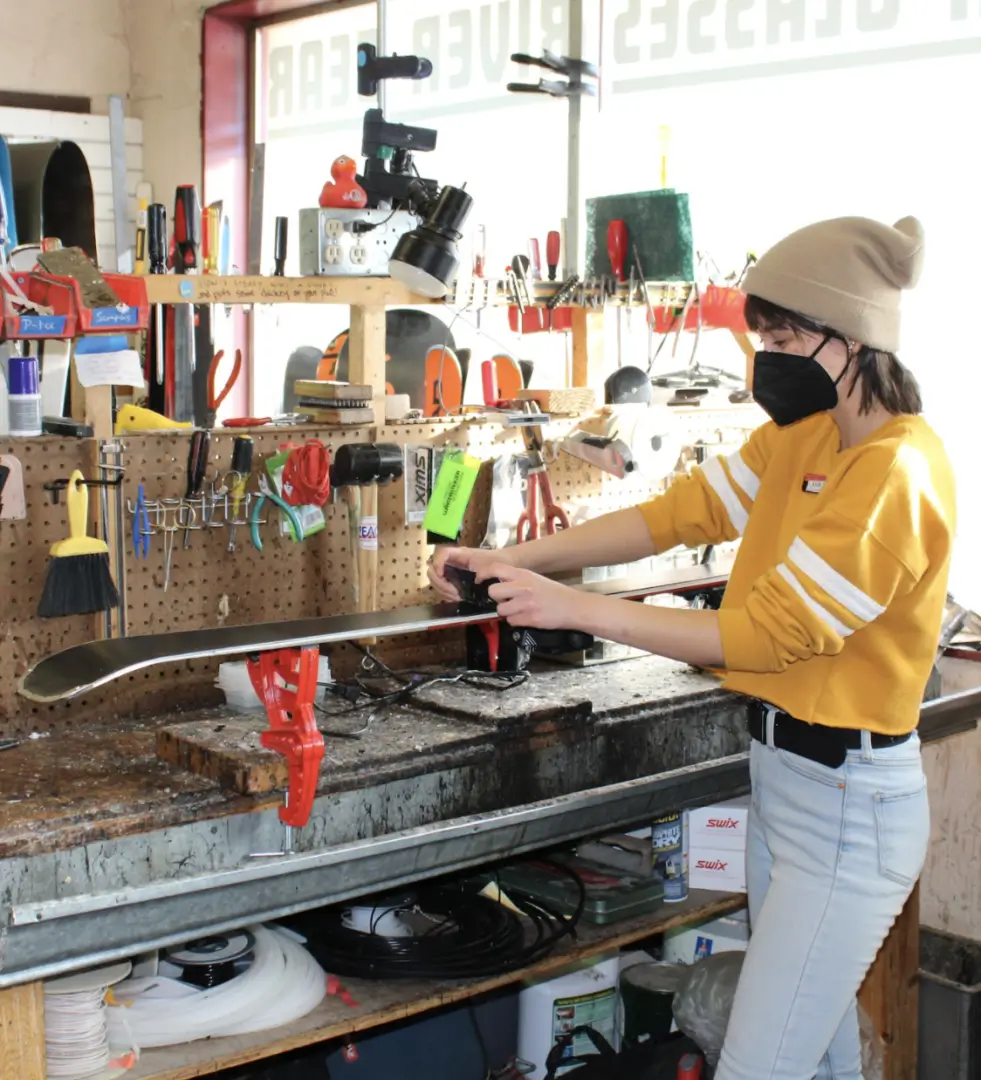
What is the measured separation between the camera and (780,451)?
1.99m

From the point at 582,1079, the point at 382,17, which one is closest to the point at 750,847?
the point at 582,1079

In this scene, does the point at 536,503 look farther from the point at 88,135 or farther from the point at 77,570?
the point at 88,135

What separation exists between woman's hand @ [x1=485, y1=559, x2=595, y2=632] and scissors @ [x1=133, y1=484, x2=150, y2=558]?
626 mm

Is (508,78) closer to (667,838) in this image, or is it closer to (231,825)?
(667,838)

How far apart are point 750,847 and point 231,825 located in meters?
0.77

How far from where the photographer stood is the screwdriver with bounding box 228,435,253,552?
2.24 m

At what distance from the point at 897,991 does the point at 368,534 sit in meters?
1.28

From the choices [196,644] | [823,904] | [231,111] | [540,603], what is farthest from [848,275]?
[231,111]

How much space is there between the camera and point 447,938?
83.7 inches

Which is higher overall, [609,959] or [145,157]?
[145,157]

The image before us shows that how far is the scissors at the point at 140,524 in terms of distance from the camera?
2166mm

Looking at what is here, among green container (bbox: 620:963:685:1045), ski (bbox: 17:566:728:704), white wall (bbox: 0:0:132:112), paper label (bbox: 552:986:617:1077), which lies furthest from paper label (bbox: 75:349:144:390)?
white wall (bbox: 0:0:132:112)

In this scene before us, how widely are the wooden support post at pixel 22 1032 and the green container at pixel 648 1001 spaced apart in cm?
121

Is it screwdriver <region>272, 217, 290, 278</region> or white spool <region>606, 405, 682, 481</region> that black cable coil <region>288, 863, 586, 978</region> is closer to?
white spool <region>606, 405, 682, 481</region>
